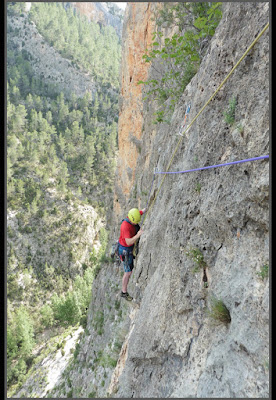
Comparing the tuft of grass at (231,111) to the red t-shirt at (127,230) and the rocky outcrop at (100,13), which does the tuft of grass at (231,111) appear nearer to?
the red t-shirt at (127,230)

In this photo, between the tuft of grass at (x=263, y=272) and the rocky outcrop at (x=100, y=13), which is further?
the rocky outcrop at (x=100, y=13)

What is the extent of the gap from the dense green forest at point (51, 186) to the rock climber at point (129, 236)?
23.7 meters

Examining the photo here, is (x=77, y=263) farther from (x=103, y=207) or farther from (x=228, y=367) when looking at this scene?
(x=228, y=367)

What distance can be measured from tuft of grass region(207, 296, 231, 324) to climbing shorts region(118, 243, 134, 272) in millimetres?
3411

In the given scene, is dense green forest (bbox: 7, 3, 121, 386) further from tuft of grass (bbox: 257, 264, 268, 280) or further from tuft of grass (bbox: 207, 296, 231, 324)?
tuft of grass (bbox: 257, 264, 268, 280)

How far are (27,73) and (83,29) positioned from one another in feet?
97.3

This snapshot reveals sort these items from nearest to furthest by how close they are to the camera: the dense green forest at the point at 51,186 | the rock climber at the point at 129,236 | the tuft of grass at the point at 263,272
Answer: the tuft of grass at the point at 263,272 < the rock climber at the point at 129,236 < the dense green forest at the point at 51,186

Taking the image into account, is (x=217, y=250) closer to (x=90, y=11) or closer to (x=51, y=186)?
(x=51, y=186)

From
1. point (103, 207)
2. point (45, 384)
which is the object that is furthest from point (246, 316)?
point (103, 207)

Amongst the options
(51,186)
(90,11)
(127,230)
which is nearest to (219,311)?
(127,230)

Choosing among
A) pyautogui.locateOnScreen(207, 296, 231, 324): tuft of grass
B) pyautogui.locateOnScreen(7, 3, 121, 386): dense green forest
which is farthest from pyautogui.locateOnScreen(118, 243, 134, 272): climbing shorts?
pyautogui.locateOnScreen(7, 3, 121, 386): dense green forest

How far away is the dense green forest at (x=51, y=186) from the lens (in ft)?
117

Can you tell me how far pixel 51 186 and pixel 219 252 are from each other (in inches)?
2150

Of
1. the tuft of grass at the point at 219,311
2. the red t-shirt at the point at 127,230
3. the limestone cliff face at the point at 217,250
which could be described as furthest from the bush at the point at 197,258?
the red t-shirt at the point at 127,230
